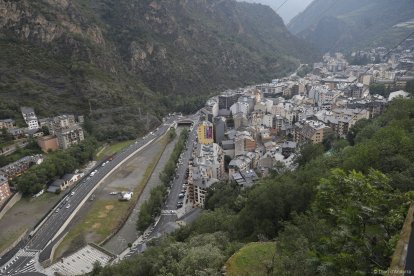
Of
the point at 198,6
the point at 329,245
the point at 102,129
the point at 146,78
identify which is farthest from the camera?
the point at 198,6

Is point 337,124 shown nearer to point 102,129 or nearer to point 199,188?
point 199,188

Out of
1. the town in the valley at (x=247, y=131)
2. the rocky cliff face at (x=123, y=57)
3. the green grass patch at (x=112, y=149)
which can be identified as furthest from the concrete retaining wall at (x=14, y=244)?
the rocky cliff face at (x=123, y=57)

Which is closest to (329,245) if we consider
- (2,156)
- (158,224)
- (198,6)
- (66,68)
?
(158,224)

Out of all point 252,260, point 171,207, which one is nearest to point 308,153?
point 171,207

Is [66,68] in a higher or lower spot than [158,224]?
higher

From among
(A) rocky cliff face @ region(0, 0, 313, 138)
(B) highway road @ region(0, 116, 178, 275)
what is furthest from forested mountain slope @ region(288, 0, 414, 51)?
(B) highway road @ region(0, 116, 178, 275)

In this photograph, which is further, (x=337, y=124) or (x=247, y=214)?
(x=337, y=124)
